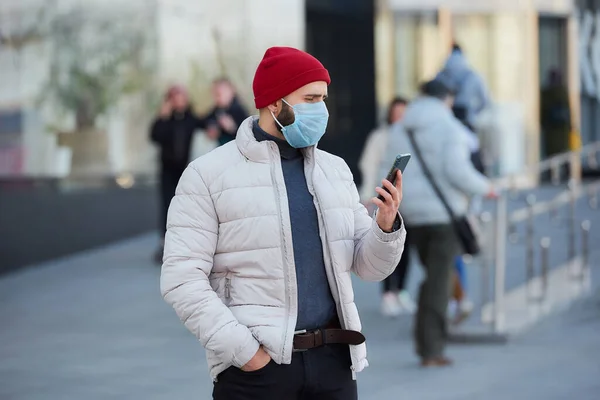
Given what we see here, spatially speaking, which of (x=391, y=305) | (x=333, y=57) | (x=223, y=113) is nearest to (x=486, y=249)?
(x=391, y=305)

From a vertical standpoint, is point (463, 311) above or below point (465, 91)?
below

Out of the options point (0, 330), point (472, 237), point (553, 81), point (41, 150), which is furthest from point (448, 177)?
point (553, 81)

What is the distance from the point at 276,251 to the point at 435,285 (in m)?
4.77

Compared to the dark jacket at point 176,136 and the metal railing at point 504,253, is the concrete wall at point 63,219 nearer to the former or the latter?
the dark jacket at point 176,136

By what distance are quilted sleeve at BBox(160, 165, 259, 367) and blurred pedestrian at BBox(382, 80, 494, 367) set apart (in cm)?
476

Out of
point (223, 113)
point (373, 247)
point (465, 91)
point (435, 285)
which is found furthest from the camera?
point (223, 113)

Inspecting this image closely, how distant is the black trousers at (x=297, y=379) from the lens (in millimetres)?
4164

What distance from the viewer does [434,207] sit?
883 cm

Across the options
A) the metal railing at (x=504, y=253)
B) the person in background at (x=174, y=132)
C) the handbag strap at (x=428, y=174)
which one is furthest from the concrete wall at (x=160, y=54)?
the handbag strap at (x=428, y=174)

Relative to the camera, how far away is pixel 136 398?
7965mm

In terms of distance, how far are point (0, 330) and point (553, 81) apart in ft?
53.0

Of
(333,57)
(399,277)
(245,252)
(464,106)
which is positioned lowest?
(399,277)

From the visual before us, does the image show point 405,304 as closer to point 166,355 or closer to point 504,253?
point 504,253

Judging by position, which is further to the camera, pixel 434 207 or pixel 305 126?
pixel 434 207
